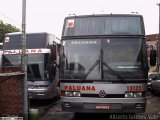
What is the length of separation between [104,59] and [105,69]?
11.8 inches

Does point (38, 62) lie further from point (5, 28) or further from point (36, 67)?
point (5, 28)

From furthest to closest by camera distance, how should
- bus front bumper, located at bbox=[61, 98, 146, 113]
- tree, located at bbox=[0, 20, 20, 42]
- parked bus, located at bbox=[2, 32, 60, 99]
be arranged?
tree, located at bbox=[0, 20, 20, 42], parked bus, located at bbox=[2, 32, 60, 99], bus front bumper, located at bbox=[61, 98, 146, 113]

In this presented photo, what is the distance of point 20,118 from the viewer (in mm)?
11195

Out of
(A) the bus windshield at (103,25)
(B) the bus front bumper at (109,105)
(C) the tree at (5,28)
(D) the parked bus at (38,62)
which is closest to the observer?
(B) the bus front bumper at (109,105)

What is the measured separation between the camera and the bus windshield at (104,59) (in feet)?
38.2

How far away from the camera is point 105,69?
38.2ft

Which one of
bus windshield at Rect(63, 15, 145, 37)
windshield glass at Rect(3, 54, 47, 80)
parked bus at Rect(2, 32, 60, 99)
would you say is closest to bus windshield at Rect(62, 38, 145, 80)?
bus windshield at Rect(63, 15, 145, 37)

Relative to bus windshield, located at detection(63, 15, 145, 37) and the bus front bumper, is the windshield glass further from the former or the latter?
the bus front bumper

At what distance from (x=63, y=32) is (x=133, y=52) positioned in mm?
2226

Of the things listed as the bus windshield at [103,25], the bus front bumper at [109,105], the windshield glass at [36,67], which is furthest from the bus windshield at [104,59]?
the windshield glass at [36,67]

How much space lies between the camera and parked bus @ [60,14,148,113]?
38.1 ft

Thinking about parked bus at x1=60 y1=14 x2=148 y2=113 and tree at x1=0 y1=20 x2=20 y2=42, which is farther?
tree at x1=0 y1=20 x2=20 y2=42

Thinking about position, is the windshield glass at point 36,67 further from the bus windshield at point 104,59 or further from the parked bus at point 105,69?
the bus windshield at point 104,59

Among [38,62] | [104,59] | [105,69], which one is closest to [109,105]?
[105,69]
